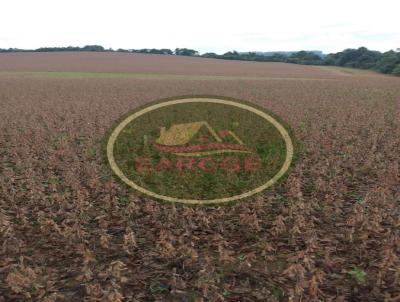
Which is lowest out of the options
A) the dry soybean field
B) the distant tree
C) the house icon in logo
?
the dry soybean field

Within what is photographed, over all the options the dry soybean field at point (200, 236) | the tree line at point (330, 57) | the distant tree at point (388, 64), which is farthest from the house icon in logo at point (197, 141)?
the distant tree at point (388, 64)

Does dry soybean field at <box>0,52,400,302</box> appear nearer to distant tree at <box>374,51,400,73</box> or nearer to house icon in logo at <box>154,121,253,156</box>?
house icon in logo at <box>154,121,253,156</box>

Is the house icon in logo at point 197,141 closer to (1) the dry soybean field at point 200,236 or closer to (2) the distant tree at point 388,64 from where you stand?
(1) the dry soybean field at point 200,236

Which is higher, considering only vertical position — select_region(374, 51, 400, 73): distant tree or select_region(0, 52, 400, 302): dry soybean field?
select_region(374, 51, 400, 73): distant tree

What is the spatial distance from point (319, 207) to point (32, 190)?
5.85m

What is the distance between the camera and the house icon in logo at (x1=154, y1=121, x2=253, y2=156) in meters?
11.0

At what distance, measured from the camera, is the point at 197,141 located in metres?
11.8

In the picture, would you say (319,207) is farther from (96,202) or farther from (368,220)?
(96,202)

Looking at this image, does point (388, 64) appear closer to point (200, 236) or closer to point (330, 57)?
point (330, 57)

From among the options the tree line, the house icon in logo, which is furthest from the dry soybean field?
the tree line

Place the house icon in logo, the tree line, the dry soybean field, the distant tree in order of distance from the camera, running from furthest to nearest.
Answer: the tree line → the distant tree → the house icon in logo → the dry soybean field

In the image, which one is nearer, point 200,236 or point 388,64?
point 200,236

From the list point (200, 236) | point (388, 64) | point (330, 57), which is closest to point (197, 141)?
point (200, 236)

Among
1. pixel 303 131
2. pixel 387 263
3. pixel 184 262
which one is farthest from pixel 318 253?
pixel 303 131
